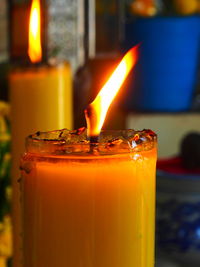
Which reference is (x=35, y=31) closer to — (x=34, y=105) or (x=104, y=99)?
(x=104, y=99)

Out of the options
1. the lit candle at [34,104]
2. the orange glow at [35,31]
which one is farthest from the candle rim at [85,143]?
the lit candle at [34,104]

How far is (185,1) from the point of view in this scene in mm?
1918

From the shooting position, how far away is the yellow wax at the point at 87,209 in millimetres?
455

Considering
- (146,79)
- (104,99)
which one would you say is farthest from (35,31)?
(146,79)

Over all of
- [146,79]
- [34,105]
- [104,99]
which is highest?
[104,99]

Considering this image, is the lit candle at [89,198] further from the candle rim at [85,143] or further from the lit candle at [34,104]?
the lit candle at [34,104]

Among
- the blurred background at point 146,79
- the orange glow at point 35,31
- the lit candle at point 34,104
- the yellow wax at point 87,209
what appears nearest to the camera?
the yellow wax at point 87,209

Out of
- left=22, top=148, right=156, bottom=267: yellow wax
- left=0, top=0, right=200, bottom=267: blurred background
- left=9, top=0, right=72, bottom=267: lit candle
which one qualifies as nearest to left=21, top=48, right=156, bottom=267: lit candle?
left=22, top=148, right=156, bottom=267: yellow wax

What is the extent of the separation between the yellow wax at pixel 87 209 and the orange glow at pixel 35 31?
170 millimetres

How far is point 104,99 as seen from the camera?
18.6 inches

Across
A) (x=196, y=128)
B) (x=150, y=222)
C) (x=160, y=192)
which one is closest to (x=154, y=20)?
(x=196, y=128)

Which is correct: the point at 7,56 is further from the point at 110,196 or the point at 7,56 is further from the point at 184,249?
the point at 110,196

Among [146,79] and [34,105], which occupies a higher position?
[34,105]

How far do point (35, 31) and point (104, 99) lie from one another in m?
0.16
